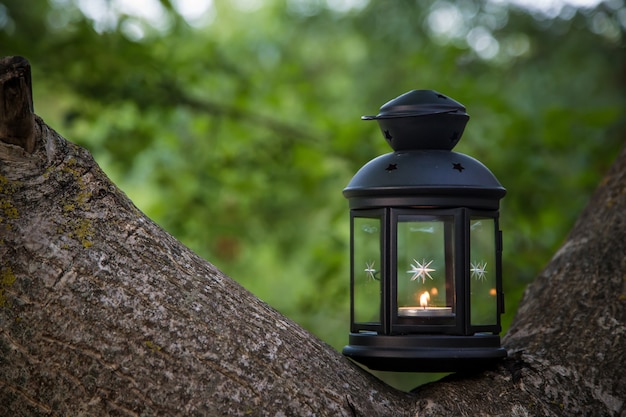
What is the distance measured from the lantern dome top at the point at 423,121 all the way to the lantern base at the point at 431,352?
482 mm

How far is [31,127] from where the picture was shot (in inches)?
Result: 53.7

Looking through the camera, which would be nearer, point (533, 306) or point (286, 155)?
point (533, 306)

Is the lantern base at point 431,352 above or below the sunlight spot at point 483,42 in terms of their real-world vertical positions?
below

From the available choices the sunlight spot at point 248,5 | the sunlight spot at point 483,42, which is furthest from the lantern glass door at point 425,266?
the sunlight spot at point 248,5

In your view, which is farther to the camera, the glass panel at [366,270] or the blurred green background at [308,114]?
the blurred green background at [308,114]

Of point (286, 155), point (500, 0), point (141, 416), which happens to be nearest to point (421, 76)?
point (286, 155)

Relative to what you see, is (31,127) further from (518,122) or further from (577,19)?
(577,19)

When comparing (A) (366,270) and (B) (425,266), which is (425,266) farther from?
(A) (366,270)

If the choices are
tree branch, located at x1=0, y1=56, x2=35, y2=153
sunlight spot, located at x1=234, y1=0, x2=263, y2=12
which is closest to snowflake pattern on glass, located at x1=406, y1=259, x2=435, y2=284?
tree branch, located at x1=0, y1=56, x2=35, y2=153

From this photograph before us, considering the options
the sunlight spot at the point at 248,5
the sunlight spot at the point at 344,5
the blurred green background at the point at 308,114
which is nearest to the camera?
the blurred green background at the point at 308,114

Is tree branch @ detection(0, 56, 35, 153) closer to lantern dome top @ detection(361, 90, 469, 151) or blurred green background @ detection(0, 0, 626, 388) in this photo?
lantern dome top @ detection(361, 90, 469, 151)

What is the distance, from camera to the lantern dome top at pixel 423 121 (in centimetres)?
178

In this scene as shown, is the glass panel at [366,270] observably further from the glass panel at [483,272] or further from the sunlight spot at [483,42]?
the sunlight spot at [483,42]

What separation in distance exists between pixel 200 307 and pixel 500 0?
5.65m
